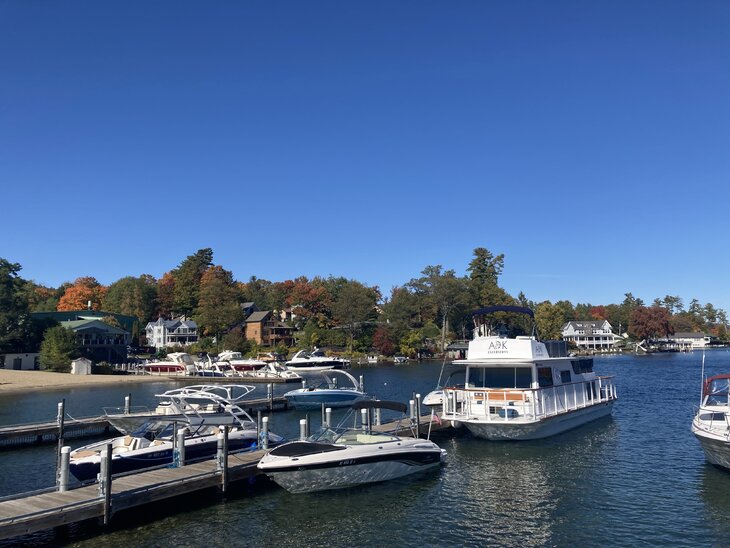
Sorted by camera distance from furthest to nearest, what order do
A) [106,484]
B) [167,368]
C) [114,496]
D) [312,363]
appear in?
1. [312,363]
2. [167,368]
3. [114,496]
4. [106,484]

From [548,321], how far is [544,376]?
388ft

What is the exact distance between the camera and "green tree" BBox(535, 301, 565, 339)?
14450 centimetres

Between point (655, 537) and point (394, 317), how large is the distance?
358 ft

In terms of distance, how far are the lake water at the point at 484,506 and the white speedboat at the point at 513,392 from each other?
1139 mm

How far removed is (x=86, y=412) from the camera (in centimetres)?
4581

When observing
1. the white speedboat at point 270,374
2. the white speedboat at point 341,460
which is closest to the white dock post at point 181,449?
the white speedboat at point 341,460

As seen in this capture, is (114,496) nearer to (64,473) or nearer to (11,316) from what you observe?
(64,473)

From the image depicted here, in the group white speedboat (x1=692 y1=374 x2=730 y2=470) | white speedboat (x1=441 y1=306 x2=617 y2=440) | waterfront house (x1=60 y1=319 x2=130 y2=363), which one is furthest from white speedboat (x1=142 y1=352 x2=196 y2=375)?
white speedboat (x1=692 y1=374 x2=730 y2=470)

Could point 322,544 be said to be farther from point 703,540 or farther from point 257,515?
point 703,540

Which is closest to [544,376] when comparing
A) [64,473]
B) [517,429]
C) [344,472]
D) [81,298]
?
[517,429]

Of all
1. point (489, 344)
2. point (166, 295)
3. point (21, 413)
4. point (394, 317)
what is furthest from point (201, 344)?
point (489, 344)

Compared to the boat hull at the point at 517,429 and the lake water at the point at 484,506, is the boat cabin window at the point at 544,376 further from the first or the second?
the lake water at the point at 484,506

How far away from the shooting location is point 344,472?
70.1 feet

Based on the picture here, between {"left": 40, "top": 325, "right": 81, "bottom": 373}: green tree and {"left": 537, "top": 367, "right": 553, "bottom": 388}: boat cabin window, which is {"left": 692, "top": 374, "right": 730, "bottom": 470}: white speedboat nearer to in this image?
{"left": 537, "top": 367, "right": 553, "bottom": 388}: boat cabin window
